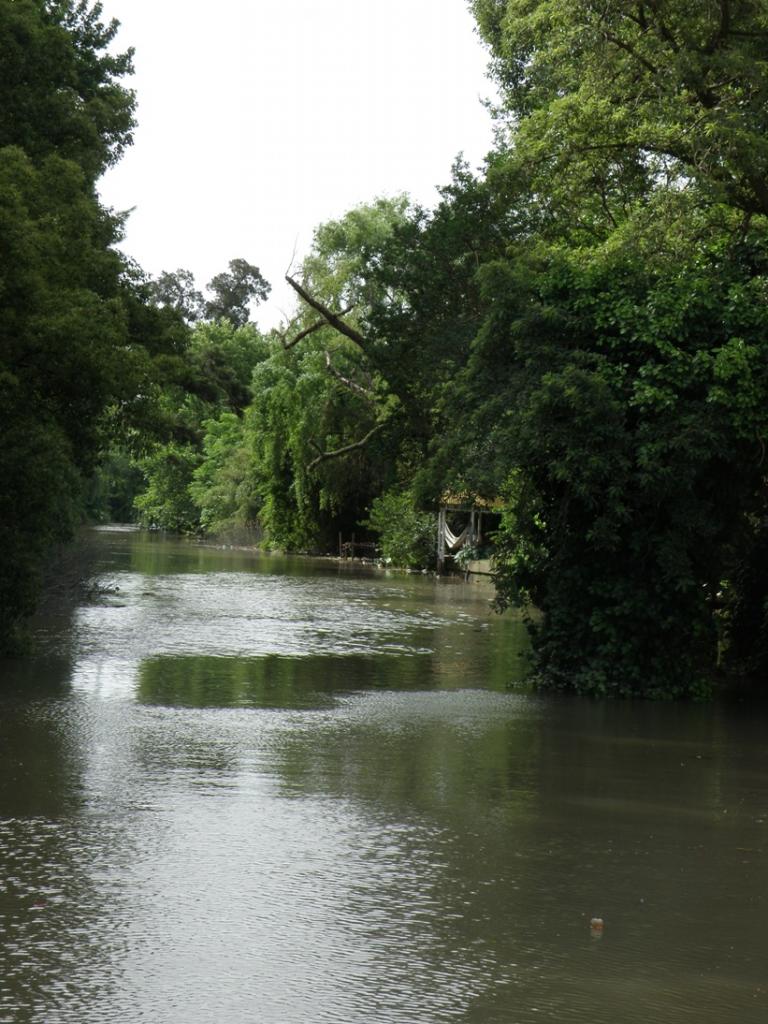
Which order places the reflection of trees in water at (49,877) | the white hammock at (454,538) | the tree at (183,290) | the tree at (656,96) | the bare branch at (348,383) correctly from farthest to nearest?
1. the tree at (183,290)
2. the bare branch at (348,383)
3. the white hammock at (454,538)
4. the tree at (656,96)
5. the reflection of trees in water at (49,877)

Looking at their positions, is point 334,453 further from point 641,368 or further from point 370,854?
point 370,854

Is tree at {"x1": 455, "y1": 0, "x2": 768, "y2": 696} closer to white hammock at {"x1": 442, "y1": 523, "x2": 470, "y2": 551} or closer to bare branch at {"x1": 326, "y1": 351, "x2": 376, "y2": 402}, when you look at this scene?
white hammock at {"x1": 442, "y1": 523, "x2": 470, "y2": 551}


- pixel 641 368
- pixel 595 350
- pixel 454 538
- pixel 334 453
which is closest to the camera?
pixel 641 368

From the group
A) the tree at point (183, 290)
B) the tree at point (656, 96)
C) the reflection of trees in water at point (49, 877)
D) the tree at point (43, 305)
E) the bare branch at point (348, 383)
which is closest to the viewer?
the reflection of trees in water at point (49, 877)

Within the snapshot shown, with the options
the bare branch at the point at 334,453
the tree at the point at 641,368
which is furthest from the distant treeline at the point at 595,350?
the bare branch at the point at 334,453

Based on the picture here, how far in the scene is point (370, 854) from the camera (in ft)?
28.6

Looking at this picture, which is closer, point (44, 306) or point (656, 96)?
point (656, 96)

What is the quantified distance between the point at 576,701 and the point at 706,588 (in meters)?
2.80

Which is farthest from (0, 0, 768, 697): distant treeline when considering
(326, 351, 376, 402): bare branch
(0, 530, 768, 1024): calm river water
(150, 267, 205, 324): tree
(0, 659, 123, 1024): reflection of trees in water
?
(150, 267, 205, 324): tree

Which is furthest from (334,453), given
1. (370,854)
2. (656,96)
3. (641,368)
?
(370,854)

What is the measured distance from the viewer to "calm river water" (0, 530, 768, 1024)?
612cm

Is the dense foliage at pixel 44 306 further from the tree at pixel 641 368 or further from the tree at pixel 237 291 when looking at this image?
the tree at pixel 237 291

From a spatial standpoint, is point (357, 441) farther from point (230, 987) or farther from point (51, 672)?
point (230, 987)

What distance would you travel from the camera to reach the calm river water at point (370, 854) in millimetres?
6125
